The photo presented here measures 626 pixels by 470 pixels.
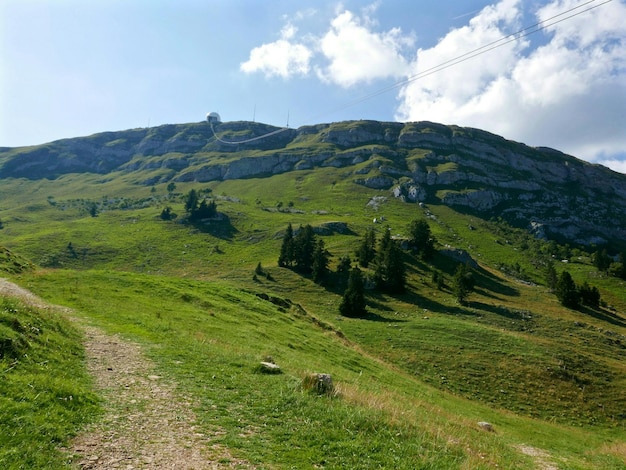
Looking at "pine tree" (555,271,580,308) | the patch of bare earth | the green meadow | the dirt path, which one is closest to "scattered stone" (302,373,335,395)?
the green meadow

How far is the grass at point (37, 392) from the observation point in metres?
6.91

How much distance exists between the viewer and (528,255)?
132 meters

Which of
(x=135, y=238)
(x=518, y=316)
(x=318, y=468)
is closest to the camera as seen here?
(x=318, y=468)

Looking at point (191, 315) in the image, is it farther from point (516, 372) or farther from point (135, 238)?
point (135, 238)

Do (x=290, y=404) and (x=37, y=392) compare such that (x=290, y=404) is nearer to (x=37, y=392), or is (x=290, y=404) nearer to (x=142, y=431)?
(x=142, y=431)

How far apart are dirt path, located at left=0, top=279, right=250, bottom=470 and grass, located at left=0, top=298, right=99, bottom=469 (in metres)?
0.41

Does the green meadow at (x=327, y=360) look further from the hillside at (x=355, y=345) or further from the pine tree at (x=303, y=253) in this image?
the pine tree at (x=303, y=253)

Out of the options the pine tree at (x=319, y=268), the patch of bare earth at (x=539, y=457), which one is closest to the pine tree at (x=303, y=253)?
the pine tree at (x=319, y=268)

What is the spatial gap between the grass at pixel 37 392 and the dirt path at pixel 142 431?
41cm

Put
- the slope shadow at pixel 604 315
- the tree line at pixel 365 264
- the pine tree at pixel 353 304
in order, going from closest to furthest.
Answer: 1. the pine tree at pixel 353 304
2. the tree line at pixel 365 264
3. the slope shadow at pixel 604 315

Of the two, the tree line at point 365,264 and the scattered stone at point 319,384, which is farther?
the tree line at point 365,264

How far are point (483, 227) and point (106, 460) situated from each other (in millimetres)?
178929

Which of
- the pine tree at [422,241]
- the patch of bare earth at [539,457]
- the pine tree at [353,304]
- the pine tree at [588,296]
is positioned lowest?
the pine tree at [353,304]

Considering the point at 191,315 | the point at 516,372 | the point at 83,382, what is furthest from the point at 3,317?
the point at 516,372
